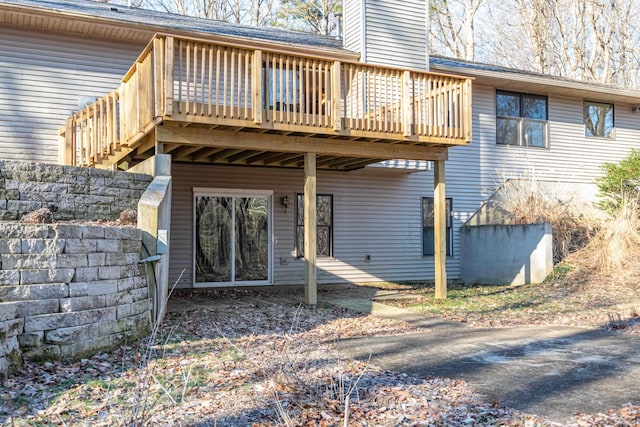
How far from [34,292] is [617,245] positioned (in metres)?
11.7

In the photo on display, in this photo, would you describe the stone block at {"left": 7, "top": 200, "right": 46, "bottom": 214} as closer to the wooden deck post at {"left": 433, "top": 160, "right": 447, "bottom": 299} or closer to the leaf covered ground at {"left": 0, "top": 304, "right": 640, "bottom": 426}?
the leaf covered ground at {"left": 0, "top": 304, "right": 640, "bottom": 426}

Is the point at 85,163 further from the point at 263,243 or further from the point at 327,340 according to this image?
the point at 327,340

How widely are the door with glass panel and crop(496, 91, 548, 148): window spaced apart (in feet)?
22.5

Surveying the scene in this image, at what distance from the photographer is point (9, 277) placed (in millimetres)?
4926

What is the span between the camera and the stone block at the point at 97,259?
5.57 m

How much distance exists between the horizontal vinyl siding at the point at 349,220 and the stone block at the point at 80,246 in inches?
246

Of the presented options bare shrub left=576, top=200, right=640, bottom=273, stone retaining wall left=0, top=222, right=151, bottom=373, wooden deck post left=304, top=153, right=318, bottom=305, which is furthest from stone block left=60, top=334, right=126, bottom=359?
bare shrub left=576, top=200, right=640, bottom=273

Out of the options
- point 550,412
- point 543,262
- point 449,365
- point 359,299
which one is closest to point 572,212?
point 543,262

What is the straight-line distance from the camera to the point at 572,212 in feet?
46.6

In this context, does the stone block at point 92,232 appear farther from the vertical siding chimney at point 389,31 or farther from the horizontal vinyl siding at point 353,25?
the horizontal vinyl siding at point 353,25

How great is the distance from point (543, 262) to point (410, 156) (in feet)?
14.4

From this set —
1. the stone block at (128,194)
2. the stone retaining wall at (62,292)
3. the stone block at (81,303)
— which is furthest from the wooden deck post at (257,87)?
the stone block at (81,303)

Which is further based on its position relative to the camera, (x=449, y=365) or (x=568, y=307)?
(x=568, y=307)

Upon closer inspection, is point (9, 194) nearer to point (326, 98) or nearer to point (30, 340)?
point (30, 340)
